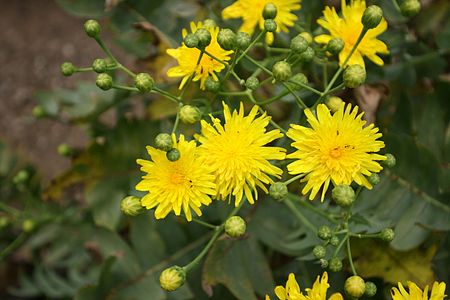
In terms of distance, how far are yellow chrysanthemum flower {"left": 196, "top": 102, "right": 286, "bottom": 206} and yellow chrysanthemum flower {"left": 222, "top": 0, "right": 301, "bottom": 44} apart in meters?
0.50

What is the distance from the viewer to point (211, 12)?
3037 mm

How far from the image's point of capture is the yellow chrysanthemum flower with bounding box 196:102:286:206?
87.0 inches

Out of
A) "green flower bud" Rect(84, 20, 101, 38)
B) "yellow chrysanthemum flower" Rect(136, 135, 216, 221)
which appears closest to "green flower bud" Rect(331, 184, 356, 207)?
"yellow chrysanthemum flower" Rect(136, 135, 216, 221)

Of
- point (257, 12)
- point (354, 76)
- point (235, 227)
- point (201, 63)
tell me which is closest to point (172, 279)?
point (235, 227)

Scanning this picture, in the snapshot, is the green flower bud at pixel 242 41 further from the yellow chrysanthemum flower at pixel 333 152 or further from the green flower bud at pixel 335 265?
the green flower bud at pixel 335 265

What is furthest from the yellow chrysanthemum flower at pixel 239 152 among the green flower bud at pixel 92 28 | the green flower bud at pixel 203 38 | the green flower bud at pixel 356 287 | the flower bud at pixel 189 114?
the green flower bud at pixel 92 28

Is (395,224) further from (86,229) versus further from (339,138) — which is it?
(86,229)

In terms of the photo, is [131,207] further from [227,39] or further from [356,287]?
[356,287]

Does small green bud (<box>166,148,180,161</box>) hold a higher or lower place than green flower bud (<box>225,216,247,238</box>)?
higher

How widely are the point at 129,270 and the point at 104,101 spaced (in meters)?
0.92

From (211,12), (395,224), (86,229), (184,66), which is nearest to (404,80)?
(395,224)

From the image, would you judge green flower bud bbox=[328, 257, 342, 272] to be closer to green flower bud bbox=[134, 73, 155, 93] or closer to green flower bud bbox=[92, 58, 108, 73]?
green flower bud bbox=[134, 73, 155, 93]

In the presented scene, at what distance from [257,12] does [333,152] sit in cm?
76

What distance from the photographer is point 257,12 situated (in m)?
2.59
